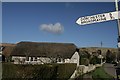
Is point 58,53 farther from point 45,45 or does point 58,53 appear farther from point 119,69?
point 119,69

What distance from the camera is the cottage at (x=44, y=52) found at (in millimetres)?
47406

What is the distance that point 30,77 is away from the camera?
49.1ft

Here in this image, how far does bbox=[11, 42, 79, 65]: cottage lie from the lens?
4741 centimetres

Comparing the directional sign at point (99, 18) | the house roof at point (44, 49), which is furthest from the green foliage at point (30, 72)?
the house roof at point (44, 49)

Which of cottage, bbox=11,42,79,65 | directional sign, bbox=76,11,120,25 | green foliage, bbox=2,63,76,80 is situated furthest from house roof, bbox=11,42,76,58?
directional sign, bbox=76,11,120,25

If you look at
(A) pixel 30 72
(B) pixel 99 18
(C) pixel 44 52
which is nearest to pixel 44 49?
(C) pixel 44 52

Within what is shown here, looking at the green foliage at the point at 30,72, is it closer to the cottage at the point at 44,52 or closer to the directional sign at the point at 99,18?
the directional sign at the point at 99,18

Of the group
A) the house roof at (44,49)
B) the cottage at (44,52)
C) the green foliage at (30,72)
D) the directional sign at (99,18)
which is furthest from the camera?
the house roof at (44,49)

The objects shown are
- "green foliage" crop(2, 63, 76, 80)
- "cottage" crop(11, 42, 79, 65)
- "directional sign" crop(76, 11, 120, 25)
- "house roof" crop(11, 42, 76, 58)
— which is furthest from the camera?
"house roof" crop(11, 42, 76, 58)

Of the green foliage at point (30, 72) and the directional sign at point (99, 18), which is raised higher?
the directional sign at point (99, 18)

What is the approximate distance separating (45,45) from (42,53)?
9.68 ft

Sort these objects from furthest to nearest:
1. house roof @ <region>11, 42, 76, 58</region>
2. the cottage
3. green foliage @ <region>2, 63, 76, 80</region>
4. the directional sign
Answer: house roof @ <region>11, 42, 76, 58</region>, the cottage, green foliage @ <region>2, 63, 76, 80</region>, the directional sign

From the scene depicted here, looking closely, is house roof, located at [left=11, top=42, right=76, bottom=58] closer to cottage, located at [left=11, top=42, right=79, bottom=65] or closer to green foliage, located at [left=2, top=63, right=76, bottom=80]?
cottage, located at [left=11, top=42, right=79, bottom=65]

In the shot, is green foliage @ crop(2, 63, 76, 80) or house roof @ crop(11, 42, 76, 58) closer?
green foliage @ crop(2, 63, 76, 80)
